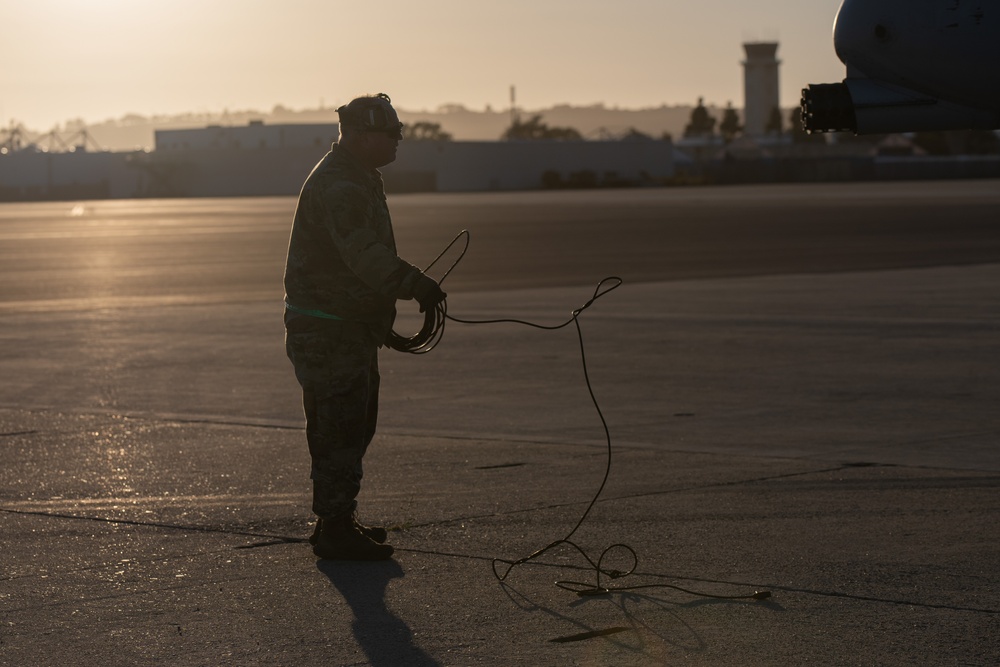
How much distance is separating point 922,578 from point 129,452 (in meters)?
5.66

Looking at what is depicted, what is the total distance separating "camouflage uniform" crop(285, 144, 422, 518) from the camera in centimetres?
715

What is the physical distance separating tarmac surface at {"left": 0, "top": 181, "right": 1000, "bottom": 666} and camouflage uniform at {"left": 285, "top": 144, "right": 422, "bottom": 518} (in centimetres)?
53

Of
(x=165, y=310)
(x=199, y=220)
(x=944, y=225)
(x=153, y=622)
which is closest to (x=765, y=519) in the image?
(x=153, y=622)

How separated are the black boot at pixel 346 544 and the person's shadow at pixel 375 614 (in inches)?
1.4

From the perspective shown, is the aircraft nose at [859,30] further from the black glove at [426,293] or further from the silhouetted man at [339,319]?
the black glove at [426,293]

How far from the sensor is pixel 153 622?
237 inches

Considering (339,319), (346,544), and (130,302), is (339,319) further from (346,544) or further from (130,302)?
(130,302)

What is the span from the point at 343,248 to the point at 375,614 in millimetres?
1765

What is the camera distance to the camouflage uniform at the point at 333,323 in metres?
7.15

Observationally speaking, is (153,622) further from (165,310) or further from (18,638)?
(165,310)

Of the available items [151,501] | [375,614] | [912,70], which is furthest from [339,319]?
[912,70]

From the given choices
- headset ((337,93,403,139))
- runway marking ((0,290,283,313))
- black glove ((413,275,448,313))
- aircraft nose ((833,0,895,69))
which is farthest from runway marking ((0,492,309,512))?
runway marking ((0,290,283,313))

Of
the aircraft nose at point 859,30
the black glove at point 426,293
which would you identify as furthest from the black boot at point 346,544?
the aircraft nose at point 859,30

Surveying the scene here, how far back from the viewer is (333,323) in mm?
7176
